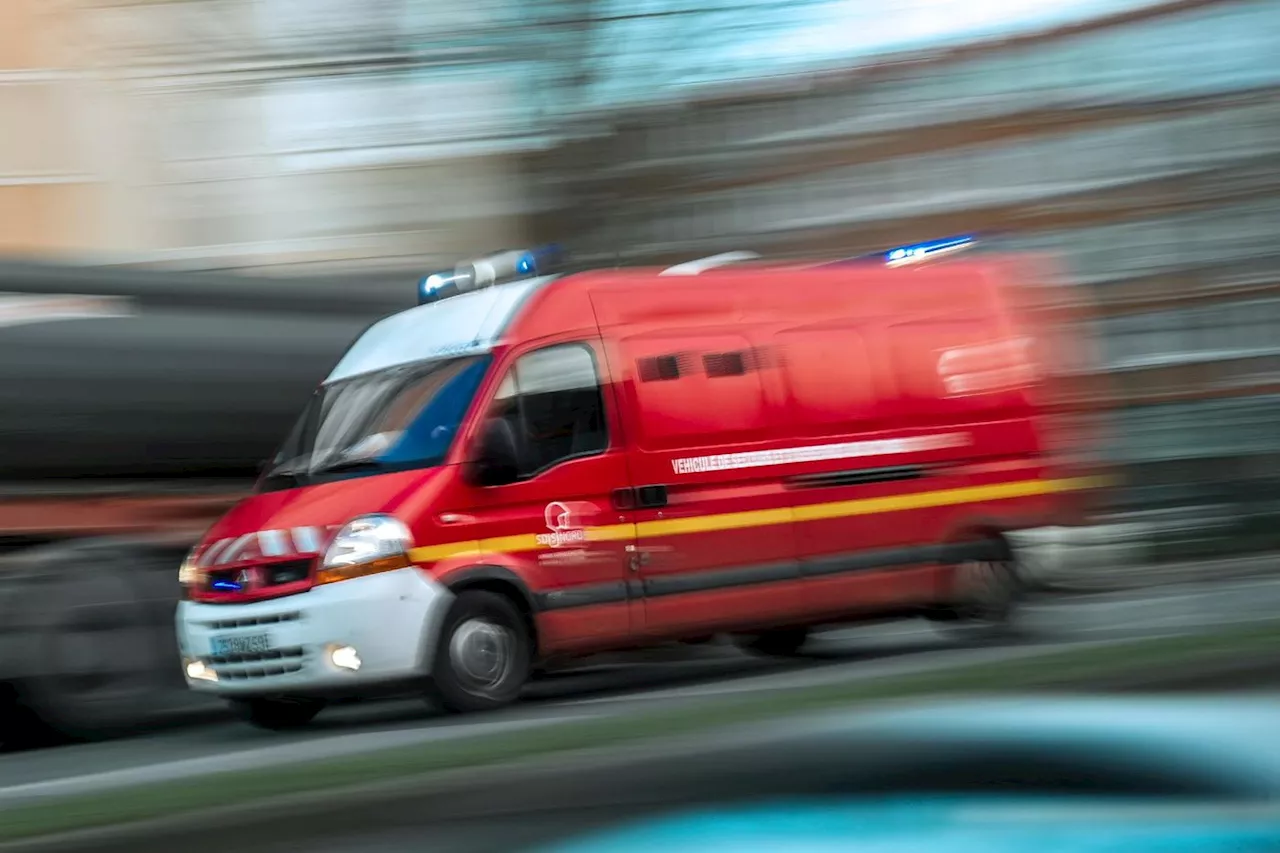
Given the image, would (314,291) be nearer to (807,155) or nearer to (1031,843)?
(1031,843)

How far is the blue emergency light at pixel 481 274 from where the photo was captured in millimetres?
10477

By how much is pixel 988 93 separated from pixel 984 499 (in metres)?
26.2

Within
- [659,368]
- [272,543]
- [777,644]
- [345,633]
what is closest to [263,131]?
→ [777,644]

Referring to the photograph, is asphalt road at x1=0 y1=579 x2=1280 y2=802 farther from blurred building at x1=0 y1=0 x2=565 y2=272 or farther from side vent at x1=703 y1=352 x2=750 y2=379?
blurred building at x1=0 y1=0 x2=565 y2=272

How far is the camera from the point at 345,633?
870 centimetres

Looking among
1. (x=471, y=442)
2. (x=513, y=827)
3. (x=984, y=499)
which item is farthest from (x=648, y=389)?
(x=513, y=827)

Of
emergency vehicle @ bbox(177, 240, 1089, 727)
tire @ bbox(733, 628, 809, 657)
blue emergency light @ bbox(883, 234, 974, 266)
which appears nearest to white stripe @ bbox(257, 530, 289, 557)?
A: emergency vehicle @ bbox(177, 240, 1089, 727)

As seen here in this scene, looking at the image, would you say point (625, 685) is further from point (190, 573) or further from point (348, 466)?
point (190, 573)

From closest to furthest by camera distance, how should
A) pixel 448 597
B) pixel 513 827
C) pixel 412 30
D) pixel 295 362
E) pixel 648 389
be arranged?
pixel 513 827 < pixel 448 597 < pixel 648 389 < pixel 295 362 < pixel 412 30

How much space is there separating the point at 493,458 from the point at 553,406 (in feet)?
1.57

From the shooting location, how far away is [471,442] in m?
9.06

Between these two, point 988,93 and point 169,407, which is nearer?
Result: point 169,407

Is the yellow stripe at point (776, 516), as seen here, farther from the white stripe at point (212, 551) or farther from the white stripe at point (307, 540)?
the white stripe at point (212, 551)

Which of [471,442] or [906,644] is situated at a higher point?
[471,442]
